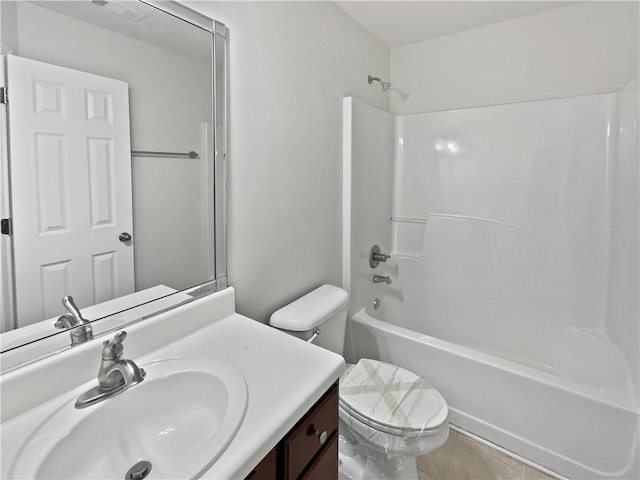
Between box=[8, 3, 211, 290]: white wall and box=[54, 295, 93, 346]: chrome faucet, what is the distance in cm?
17

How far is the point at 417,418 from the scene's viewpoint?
50.2 inches

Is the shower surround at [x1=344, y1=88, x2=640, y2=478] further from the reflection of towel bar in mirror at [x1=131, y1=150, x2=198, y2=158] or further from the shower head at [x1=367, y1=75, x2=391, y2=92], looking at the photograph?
the reflection of towel bar in mirror at [x1=131, y1=150, x2=198, y2=158]

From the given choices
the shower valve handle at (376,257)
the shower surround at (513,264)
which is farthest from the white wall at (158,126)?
the shower valve handle at (376,257)

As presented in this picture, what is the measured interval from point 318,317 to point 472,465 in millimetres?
1061

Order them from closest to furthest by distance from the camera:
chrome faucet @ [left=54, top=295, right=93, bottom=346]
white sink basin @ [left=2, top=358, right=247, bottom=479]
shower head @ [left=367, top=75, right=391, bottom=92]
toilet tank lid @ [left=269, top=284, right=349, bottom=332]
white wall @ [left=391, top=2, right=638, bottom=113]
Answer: white sink basin @ [left=2, top=358, right=247, bottom=479] → chrome faucet @ [left=54, top=295, right=93, bottom=346] → toilet tank lid @ [left=269, top=284, right=349, bottom=332] → white wall @ [left=391, top=2, right=638, bottom=113] → shower head @ [left=367, top=75, right=391, bottom=92]

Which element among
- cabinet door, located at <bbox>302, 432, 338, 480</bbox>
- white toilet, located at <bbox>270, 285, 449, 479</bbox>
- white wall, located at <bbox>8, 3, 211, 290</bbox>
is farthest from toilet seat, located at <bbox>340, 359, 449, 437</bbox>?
white wall, located at <bbox>8, 3, 211, 290</bbox>

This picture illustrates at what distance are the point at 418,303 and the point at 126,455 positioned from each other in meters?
1.95

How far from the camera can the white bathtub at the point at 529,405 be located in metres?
1.40

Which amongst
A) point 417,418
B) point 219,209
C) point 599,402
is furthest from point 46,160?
point 599,402

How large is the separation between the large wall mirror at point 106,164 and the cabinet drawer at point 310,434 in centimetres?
55

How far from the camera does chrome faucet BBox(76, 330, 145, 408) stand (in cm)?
82

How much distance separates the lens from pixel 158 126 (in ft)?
3.40

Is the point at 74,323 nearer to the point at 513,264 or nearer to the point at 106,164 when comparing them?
the point at 106,164

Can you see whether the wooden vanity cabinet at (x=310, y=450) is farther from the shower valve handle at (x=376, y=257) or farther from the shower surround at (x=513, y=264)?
the shower valve handle at (x=376, y=257)
